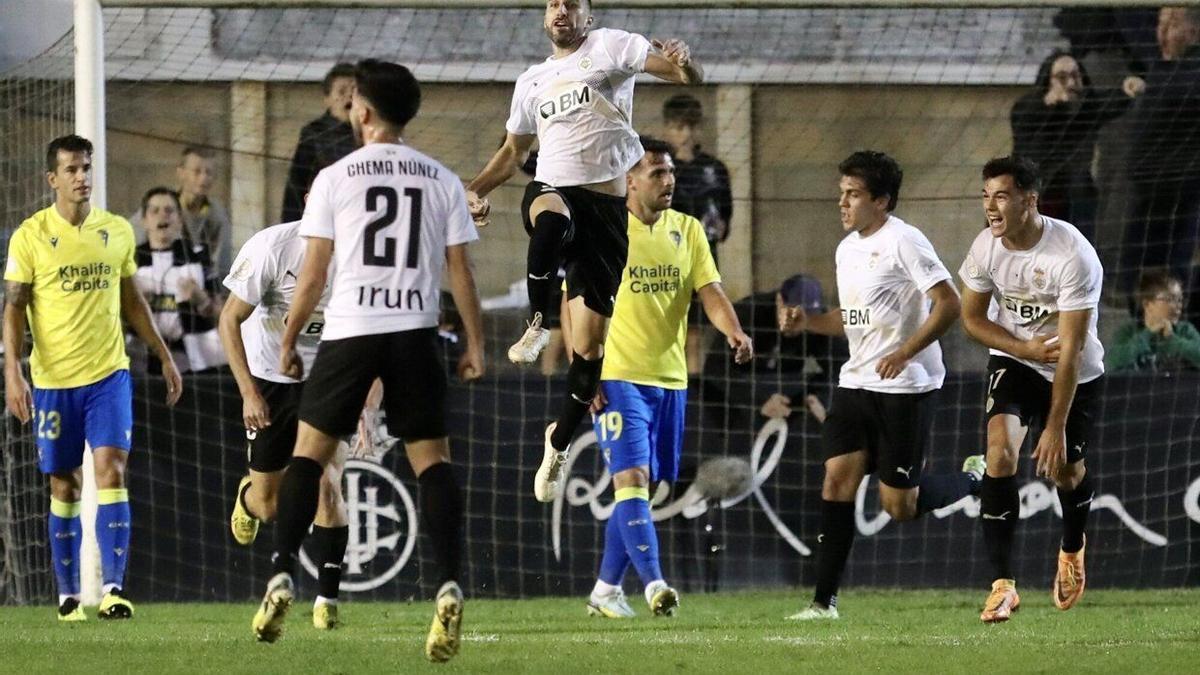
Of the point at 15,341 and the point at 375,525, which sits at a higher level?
the point at 15,341

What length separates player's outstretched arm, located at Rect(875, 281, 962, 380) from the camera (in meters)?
9.05

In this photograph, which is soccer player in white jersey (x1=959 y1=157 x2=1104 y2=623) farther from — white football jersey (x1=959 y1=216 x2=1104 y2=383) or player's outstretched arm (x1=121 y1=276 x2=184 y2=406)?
player's outstretched arm (x1=121 y1=276 x2=184 y2=406)

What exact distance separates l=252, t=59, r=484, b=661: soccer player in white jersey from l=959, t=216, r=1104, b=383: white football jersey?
9.52 feet

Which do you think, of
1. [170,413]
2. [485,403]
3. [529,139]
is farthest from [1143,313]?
[170,413]

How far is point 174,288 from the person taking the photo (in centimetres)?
1198

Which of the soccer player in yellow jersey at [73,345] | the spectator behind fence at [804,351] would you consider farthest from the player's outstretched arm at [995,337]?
the soccer player in yellow jersey at [73,345]

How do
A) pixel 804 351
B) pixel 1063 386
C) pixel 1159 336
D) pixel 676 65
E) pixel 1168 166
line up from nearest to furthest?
pixel 676 65 → pixel 1063 386 → pixel 1159 336 → pixel 804 351 → pixel 1168 166

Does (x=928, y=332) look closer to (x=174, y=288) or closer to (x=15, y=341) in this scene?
(x=15, y=341)

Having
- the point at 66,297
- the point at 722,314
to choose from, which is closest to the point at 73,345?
the point at 66,297

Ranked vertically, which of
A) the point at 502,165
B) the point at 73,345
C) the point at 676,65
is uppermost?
the point at 676,65

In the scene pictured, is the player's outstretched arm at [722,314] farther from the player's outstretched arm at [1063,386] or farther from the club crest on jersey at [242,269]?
the club crest on jersey at [242,269]

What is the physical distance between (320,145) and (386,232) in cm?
571

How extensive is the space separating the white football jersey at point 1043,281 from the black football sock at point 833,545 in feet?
3.65

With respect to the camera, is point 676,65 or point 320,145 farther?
point 320,145
